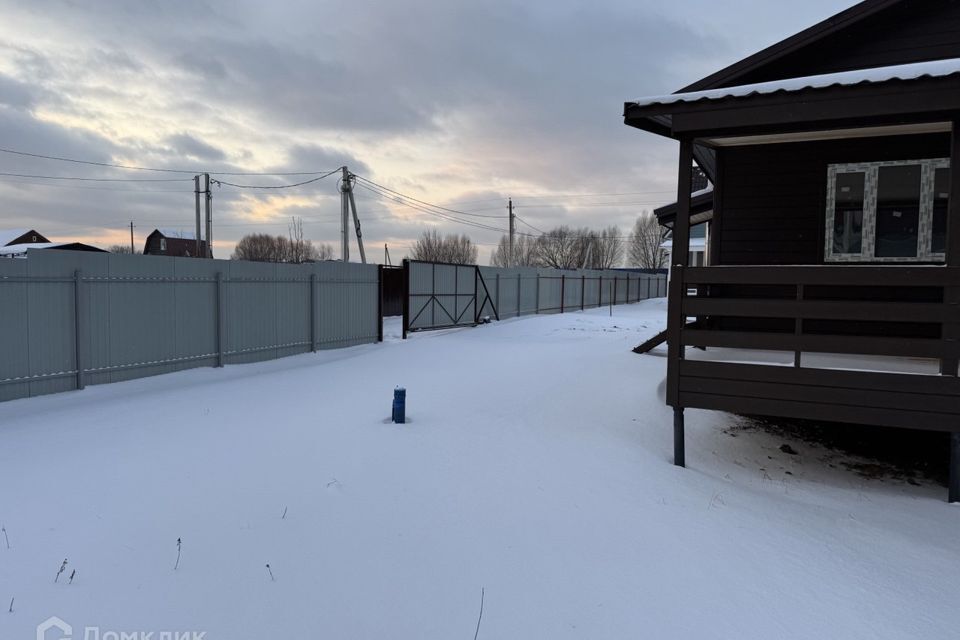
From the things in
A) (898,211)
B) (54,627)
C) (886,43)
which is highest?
(886,43)

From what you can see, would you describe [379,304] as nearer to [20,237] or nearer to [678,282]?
[678,282]

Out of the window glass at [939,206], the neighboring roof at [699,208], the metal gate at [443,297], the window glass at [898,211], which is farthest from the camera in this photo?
the metal gate at [443,297]

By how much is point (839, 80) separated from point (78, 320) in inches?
359

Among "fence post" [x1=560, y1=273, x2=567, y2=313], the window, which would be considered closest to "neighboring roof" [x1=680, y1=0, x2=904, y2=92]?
the window

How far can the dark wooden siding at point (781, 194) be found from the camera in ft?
23.8

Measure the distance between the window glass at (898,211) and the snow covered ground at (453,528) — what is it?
315 centimetres

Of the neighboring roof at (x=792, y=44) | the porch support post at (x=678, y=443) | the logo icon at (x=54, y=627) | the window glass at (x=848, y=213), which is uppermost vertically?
the neighboring roof at (x=792, y=44)

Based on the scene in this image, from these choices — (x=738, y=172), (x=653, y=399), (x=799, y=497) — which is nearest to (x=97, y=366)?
(x=653, y=399)

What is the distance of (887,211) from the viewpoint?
7.17m

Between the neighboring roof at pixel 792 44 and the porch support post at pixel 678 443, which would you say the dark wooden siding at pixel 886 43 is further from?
the porch support post at pixel 678 443

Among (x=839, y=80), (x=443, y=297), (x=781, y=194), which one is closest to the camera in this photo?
(x=839, y=80)

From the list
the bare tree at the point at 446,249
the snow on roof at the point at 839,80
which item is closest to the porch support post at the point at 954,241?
the snow on roof at the point at 839,80

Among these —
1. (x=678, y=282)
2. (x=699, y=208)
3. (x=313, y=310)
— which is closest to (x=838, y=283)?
(x=678, y=282)

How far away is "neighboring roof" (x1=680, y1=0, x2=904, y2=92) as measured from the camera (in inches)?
263
